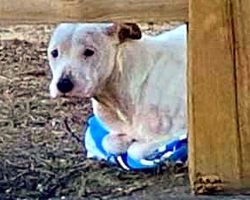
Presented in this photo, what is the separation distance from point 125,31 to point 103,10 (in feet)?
4.29

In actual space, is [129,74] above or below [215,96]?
above

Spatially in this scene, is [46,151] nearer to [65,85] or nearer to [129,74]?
[65,85]

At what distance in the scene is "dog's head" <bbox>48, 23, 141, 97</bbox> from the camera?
3.44 metres

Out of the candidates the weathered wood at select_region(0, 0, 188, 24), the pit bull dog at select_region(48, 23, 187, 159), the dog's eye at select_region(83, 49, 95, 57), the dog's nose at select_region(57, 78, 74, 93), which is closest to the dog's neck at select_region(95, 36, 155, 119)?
the pit bull dog at select_region(48, 23, 187, 159)

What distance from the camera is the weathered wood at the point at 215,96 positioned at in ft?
6.99

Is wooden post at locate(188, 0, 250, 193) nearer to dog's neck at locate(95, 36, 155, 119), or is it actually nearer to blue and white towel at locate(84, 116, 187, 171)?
blue and white towel at locate(84, 116, 187, 171)

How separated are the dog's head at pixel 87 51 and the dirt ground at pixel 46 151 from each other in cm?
29

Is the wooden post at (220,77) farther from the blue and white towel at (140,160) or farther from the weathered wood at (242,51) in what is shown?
the blue and white towel at (140,160)

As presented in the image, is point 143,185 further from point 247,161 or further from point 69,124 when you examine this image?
point 69,124

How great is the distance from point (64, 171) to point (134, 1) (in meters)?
1.09

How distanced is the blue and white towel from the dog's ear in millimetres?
433

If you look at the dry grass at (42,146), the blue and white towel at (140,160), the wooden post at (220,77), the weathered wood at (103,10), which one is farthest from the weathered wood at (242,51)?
the blue and white towel at (140,160)

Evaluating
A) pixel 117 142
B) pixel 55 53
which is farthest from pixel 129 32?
pixel 117 142

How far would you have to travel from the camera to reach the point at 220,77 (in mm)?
2139
